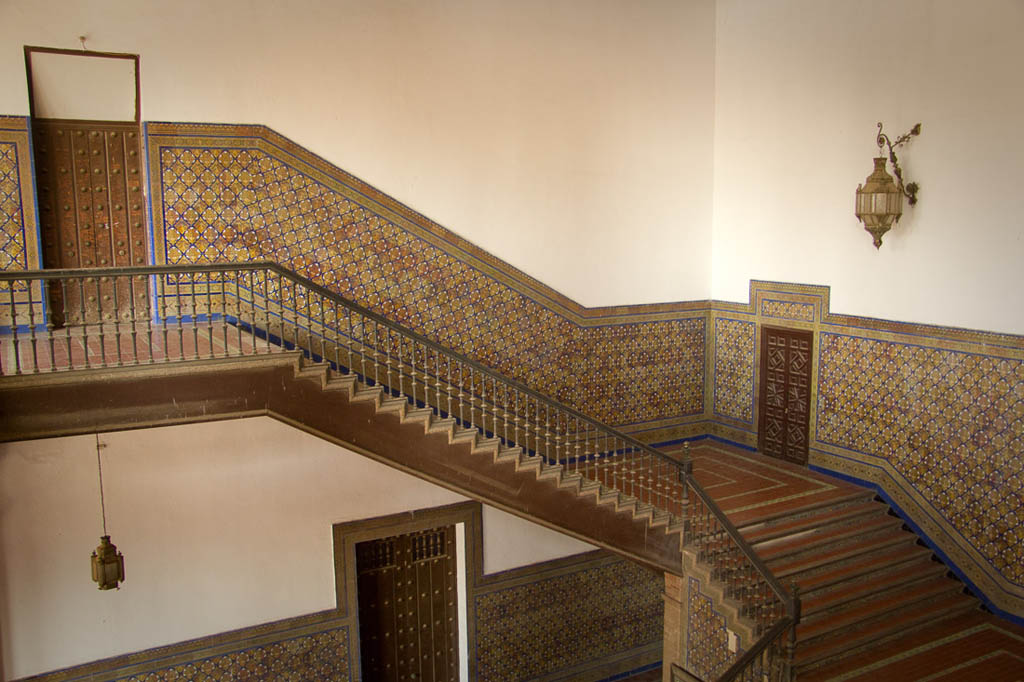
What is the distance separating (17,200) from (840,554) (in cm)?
644

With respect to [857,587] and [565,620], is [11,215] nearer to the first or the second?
[565,620]

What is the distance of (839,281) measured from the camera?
23.3ft

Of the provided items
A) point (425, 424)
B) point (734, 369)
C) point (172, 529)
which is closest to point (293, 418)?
point (425, 424)

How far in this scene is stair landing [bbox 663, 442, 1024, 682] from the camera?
5523 millimetres

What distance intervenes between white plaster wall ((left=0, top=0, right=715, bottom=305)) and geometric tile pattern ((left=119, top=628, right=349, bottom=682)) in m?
3.50

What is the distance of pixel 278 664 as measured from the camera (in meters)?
6.19

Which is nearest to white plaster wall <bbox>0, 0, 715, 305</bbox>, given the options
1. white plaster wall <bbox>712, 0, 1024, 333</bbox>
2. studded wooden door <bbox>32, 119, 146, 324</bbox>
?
studded wooden door <bbox>32, 119, 146, 324</bbox>

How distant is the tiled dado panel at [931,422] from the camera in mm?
5883

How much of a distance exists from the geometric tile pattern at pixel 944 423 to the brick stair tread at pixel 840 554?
15.6 inches

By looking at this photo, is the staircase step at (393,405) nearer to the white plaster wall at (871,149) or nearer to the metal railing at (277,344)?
the metal railing at (277,344)

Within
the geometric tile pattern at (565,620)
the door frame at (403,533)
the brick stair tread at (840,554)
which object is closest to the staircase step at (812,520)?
the brick stair tread at (840,554)

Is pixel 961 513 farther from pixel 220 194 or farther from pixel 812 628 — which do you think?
pixel 220 194

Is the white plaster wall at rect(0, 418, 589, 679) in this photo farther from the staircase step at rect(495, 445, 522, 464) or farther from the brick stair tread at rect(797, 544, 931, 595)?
the brick stair tread at rect(797, 544, 931, 595)

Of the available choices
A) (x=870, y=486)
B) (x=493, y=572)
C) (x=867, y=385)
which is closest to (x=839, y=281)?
(x=867, y=385)
